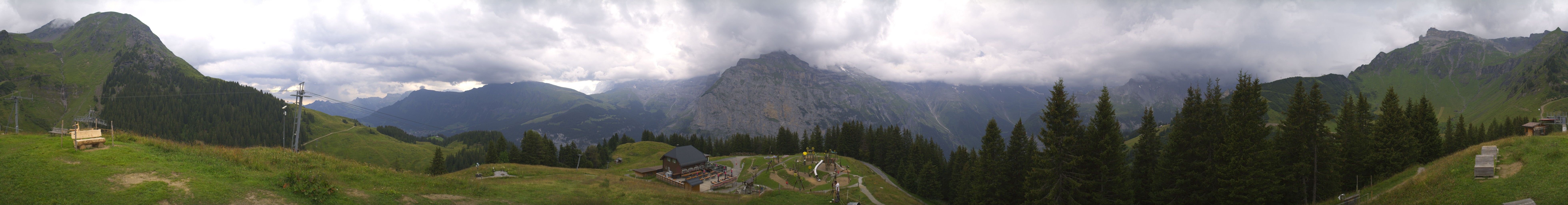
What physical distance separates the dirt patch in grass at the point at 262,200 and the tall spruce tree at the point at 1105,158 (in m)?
35.7

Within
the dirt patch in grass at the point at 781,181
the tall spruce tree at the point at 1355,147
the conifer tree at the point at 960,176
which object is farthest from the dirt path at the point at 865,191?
the tall spruce tree at the point at 1355,147

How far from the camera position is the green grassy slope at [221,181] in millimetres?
15117

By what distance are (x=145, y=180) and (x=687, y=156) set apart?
49712mm

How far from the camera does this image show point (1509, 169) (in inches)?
944

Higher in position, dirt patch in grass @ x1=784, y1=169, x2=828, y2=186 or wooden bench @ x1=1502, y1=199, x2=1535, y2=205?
wooden bench @ x1=1502, y1=199, x2=1535, y2=205

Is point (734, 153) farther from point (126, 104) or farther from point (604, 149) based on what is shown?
point (126, 104)

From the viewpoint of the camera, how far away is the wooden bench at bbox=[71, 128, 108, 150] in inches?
761

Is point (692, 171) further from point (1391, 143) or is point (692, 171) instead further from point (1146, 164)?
point (1391, 143)

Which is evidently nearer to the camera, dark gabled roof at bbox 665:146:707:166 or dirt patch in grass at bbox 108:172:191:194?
dirt patch in grass at bbox 108:172:191:194

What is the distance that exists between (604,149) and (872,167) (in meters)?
62.7

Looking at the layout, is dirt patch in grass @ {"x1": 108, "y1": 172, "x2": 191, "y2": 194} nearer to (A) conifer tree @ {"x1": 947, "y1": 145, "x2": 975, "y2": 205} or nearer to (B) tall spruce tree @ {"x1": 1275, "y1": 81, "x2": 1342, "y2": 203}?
A: (A) conifer tree @ {"x1": 947, "y1": 145, "x2": 975, "y2": 205}

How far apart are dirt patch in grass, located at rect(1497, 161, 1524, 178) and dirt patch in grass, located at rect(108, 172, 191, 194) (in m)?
52.2

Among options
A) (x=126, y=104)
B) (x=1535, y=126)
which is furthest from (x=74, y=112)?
(x=1535, y=126)

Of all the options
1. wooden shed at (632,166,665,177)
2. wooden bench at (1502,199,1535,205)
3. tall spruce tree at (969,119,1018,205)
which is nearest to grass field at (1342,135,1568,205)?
wooden bench at (1502,199,1535,205)
